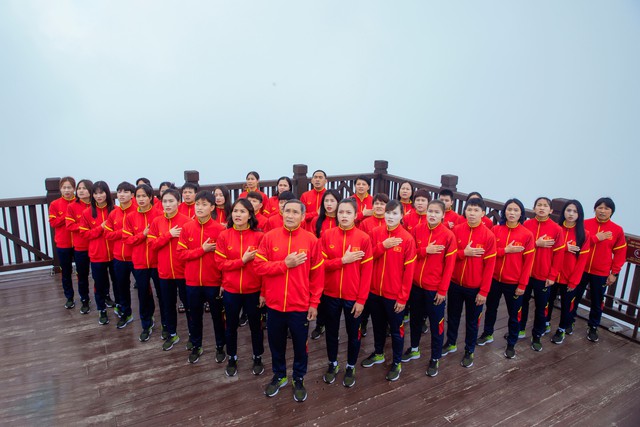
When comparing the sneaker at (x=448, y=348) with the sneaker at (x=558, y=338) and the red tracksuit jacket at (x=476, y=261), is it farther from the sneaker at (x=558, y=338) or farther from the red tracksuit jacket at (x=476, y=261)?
the sneaker at (x=558, y=338)

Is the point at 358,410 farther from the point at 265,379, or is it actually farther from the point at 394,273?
the point at 394,273

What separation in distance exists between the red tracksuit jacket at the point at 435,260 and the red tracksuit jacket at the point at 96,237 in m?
2.96

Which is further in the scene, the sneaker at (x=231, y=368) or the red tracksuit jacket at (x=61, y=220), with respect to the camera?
the red tracksuit jacket at (x=61, y=220)

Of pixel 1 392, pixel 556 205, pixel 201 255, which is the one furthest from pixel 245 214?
pixel 556 205

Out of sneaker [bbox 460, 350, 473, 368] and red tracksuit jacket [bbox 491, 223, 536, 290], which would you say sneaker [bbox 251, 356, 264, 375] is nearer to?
sneaker [bbox 460, 350, 473, 368]

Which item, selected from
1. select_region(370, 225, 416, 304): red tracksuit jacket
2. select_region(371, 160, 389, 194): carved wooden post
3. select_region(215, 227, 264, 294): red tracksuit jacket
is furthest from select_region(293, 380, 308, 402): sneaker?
select_region(371, 160, 389, 194): carved wooden post

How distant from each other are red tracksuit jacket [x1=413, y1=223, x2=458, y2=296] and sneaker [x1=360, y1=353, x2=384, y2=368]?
748mm

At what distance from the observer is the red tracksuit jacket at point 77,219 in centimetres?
437

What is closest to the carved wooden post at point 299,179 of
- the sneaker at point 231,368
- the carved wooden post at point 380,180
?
the carved wooden post at point 380,180

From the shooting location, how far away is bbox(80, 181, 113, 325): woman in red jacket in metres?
4.18

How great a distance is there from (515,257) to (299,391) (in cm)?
215

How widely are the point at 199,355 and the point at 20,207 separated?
3540mm

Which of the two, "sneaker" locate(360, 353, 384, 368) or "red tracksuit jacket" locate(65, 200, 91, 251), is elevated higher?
"red tracksuit jacket" locate(65, 200, 91, 251)

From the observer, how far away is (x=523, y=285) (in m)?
3.74
